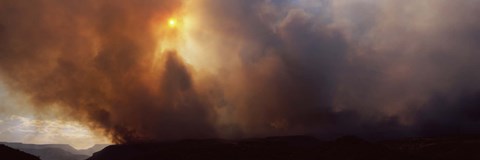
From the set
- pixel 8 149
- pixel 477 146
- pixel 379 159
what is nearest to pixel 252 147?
pixel 379 159

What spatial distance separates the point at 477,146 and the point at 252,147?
90.1 m

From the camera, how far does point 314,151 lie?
151000 millimetres

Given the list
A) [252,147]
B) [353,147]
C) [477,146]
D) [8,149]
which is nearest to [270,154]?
[252,147]

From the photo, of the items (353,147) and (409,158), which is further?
(353,147)

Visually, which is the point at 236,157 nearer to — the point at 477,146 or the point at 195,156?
the point at 195,156

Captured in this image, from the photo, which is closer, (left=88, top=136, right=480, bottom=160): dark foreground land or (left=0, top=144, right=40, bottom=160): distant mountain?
(left=0, top=144, right=40, bottom=160): distant mountain

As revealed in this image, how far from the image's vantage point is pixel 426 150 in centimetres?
16988

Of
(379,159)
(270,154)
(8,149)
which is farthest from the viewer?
(270,154)

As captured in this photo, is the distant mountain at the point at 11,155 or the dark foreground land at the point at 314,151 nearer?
the distant mountain at the point at 11,155

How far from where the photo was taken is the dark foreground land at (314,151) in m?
133

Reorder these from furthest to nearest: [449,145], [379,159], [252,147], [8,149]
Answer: [252,147], [449,145], [379,159], [8,149]

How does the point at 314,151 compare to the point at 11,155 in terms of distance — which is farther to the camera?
the point at 314,151

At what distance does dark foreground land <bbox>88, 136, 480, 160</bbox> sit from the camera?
133375 millimetres

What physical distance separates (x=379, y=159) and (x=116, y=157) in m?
124
